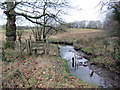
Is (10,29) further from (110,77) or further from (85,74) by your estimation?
(110,77)

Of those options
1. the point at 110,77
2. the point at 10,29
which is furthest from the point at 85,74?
the point at 10,29

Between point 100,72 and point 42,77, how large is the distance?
541 centimetres

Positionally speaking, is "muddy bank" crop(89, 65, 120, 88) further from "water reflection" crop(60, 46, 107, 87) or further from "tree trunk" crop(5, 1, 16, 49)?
"tree trunk" crop(5, 1, 16, 49)

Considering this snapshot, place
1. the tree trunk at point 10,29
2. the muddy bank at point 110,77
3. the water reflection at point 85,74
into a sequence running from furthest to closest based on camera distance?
the tree trunk at point 10,29 → the water reflection at point 85,74 → the muddy bank at point 110,77

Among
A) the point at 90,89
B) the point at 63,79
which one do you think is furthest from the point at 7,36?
the point at 90,89

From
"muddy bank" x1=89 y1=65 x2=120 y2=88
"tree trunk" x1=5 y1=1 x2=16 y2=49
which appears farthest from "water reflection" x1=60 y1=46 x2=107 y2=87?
"tree trunk" x1=5 y1=1 x2=16 y2=49

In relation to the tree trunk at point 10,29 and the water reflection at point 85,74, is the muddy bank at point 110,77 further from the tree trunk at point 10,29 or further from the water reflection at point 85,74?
the tree trunk at point 10,29

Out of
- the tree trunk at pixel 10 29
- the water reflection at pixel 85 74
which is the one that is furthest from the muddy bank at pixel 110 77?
the tree trunk at pixel 10 29

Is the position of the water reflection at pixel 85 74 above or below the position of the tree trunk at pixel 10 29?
below

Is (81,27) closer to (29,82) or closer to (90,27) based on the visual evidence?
(90,27)

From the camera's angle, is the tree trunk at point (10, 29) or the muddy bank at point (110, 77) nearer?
the muddy bank at point (110, 77)

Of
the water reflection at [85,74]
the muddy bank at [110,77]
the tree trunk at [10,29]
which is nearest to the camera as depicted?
the muddy bank at [110,77]

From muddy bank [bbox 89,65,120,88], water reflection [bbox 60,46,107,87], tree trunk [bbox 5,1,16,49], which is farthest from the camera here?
tree trunk [bbox 5,1,16,49]

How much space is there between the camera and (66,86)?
4.69 metres
